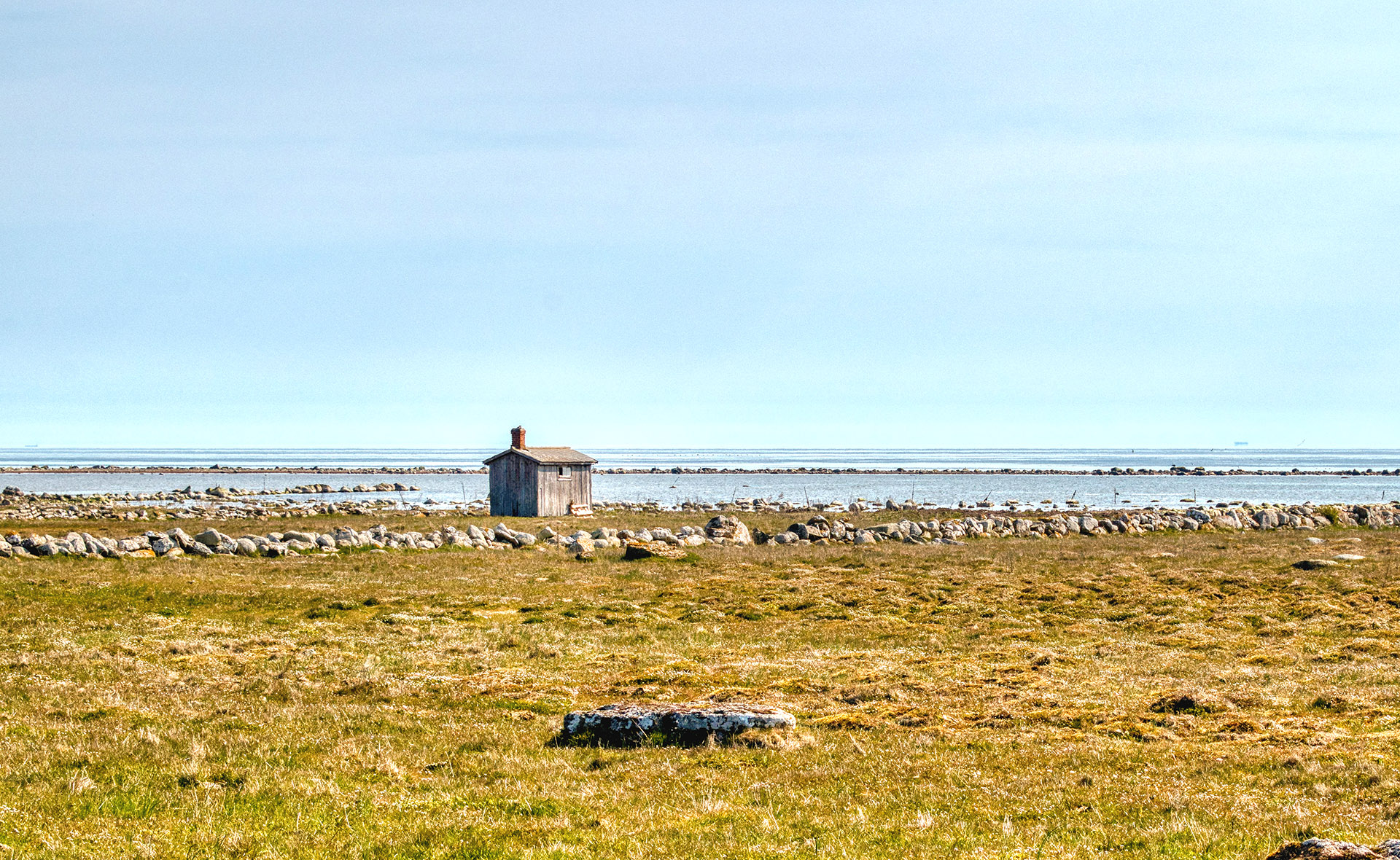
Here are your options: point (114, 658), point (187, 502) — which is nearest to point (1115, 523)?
point (114, 658)

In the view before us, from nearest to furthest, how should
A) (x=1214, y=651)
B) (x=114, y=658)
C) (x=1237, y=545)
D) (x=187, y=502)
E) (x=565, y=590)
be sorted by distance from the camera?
(x=114, y=658) < (x=1214, y=651) < (x=565, y=590) < (x=1237, y=545) < (x=187, y=502)

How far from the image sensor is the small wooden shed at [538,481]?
224 feet

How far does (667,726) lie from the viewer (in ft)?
49.6

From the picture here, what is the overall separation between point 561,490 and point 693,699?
52380 mm

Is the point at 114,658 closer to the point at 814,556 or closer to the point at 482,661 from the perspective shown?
the point at 482,661

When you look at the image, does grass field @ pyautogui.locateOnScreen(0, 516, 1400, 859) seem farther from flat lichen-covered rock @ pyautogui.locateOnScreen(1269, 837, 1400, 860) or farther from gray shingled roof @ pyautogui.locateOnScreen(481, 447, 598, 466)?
gray shingled roof @ pyautogui.locateOnScreen(481, 447, 598, 466)

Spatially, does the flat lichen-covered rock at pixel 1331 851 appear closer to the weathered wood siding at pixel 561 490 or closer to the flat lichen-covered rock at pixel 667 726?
the flat lichen-covered rock at pixel 667 726

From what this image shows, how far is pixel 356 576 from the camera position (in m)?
38.6

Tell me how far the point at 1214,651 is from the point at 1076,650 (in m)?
2.96

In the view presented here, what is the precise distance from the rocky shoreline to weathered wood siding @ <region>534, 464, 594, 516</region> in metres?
9.07

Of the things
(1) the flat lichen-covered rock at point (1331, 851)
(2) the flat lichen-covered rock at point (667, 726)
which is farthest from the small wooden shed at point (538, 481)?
(1) the flat lichen-covered rock at point (1331, 851)

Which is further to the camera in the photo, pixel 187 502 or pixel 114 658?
pixel 187 502

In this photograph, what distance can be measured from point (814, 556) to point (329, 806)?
121 feet

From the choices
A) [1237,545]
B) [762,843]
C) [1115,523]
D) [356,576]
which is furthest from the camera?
[1115,523]
